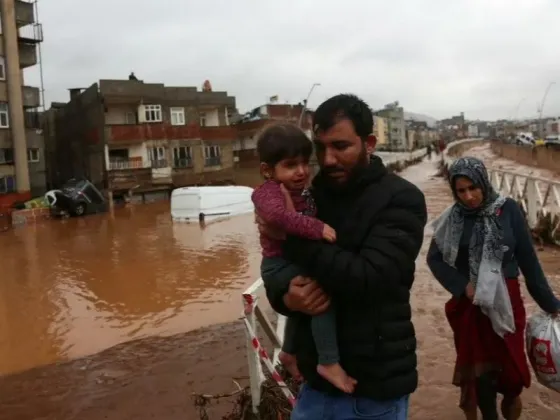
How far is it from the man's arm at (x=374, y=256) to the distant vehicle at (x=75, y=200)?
29.2 m

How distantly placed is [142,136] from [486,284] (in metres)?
36.8

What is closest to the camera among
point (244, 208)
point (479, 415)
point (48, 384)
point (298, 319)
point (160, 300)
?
point (298, 319)

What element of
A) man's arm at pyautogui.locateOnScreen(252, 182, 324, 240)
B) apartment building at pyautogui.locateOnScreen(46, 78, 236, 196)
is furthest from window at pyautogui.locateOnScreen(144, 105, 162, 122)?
man's arm at pyautogui.locateOnScreen(252, 182, 324, 240)

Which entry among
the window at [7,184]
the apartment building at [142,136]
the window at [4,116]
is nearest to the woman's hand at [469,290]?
the window at [7,184]

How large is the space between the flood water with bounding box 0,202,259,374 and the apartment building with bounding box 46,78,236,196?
16601 mm

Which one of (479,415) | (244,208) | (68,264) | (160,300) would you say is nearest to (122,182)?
(244,208)

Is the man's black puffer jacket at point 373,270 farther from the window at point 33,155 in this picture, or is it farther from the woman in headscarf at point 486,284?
the window at point 33,155

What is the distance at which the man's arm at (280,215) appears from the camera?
180cm

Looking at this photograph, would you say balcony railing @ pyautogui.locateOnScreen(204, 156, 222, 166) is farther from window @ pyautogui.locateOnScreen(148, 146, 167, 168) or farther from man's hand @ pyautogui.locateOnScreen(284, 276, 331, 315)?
man's hand @ pyautogui.locateOnScreen(284, 276, 331, 315)

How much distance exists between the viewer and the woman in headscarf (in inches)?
125

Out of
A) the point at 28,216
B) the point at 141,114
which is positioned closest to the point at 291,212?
the point at 28,216

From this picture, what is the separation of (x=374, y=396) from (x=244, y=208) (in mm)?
22927

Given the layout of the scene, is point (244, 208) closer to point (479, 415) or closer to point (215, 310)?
point (215, 310)

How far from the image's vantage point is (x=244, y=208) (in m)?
24.7
